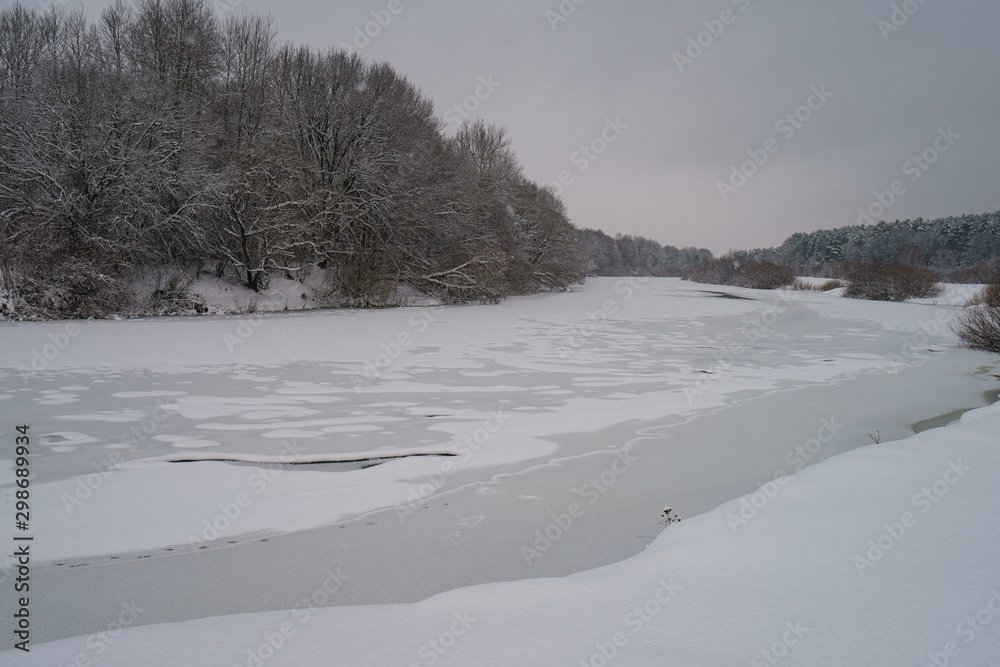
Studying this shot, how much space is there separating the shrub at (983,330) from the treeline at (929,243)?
4931cm

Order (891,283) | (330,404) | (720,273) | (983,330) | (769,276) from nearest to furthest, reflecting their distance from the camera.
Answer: (330,404) → (983,330) → (891,283) → (769,276) → (720,273)

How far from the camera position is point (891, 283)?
108 feet

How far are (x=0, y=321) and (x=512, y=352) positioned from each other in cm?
1247

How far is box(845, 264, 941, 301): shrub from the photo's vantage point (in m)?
32.1

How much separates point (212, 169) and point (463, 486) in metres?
20.5

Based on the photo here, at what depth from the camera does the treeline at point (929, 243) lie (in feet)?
198

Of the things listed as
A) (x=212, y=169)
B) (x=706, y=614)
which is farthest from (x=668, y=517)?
(x=212, y=169)

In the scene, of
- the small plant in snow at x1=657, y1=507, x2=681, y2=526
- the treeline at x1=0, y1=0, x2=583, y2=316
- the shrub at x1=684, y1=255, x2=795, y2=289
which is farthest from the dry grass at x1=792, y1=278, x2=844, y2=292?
the small plant in snow at x1=657, y1=507, x2=681, y2=526

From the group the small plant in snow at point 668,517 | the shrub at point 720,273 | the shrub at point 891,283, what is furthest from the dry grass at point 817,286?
the small plant in snow at point 668,517

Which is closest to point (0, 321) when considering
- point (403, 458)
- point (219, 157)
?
point (219, 157)

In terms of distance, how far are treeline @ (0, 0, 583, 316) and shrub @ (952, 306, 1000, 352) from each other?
1639 centimetres

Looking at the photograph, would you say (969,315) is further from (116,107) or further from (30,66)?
(30,66)

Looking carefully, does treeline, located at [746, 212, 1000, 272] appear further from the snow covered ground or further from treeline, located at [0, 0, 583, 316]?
the snow covered ground

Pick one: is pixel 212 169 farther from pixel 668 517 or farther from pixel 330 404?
pixel 668 517
